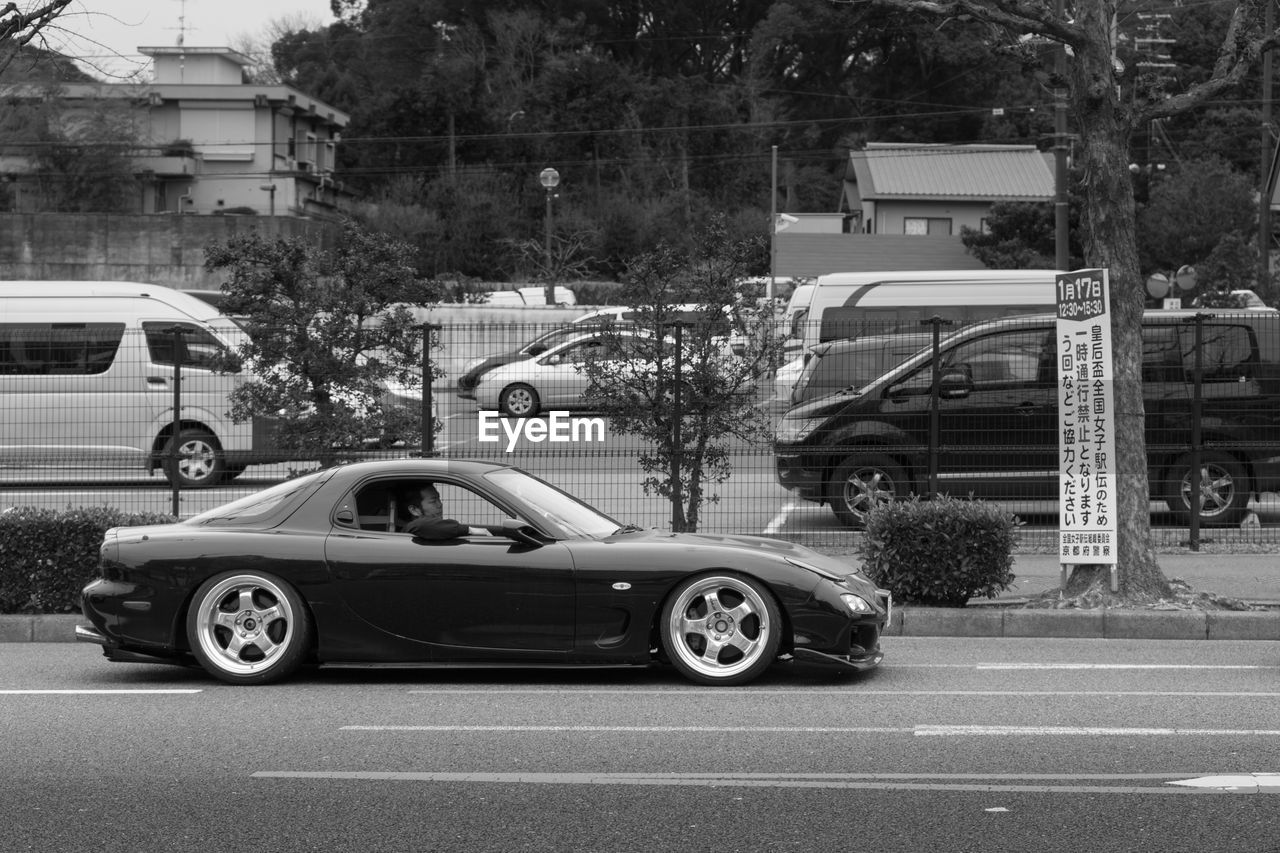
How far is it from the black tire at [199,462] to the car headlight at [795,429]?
18.5ft

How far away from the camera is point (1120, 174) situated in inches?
432

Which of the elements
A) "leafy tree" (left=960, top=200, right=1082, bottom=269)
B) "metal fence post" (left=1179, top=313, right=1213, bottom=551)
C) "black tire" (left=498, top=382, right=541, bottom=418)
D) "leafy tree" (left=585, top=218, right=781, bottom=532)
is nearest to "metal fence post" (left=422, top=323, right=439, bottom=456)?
"leafy tree" (left=585, top=218, right=781, bottom=532)

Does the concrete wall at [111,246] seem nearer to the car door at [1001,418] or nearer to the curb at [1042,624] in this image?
the car door at [1001,418]

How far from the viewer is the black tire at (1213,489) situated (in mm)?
14062

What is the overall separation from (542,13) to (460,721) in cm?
6828

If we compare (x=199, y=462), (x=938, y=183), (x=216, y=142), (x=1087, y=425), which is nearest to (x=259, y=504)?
(x=1087, y=425)

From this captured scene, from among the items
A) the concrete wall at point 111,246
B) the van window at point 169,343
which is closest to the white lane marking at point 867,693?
the van window at point 169,343

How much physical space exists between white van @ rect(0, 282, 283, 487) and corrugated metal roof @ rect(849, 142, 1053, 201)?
42.4 m

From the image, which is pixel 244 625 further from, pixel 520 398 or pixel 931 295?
pixel 931 295

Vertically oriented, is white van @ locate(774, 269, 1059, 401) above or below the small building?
below

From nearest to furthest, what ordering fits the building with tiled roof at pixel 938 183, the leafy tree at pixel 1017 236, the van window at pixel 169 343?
1. the van window at pixel 169 343
2. the leafy tree at pixel 1017 236
3. the building with tiled roof at pixel 938 183

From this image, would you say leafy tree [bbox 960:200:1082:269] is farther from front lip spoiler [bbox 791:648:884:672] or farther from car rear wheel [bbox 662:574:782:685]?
car rear wheel [bbox 662:574:782:685]

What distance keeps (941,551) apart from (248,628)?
Answer: 4818 mm

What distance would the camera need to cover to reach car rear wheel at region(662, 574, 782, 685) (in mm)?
8047
